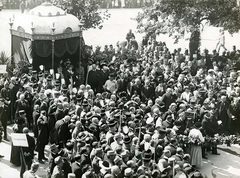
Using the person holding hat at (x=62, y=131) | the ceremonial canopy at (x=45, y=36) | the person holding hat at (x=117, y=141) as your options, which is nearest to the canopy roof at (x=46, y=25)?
the ceremonial canopy at (x=45, y=36)

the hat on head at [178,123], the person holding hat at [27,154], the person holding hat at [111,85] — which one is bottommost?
the person holding hat at [27,154]

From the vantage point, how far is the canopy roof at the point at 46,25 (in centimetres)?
1647

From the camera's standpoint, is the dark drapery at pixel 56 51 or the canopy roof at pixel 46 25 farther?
the dark drapery at pixel 56 51

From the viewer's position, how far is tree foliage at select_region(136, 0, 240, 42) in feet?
58.1

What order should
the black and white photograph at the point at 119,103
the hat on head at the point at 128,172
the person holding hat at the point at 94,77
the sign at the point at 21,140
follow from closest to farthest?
the hat on head at the point at 128,172 < the black and white photograph at the point at 119,103 < the sign at the point at 21,140 < the person holding hat at the point at 94,77

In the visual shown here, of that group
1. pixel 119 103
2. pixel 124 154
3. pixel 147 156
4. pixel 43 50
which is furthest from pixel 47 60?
pixel 147 156

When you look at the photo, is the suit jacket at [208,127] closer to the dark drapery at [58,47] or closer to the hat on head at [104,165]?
the hat on head at [104,165]

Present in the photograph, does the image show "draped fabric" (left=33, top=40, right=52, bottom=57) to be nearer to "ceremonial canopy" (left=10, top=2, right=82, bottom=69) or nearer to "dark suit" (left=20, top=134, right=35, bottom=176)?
"ceremonial canopy" (left=10, top=2, right=82, bottom=69)

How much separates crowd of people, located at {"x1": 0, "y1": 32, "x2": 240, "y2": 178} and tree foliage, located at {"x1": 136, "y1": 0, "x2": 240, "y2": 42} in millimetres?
2069

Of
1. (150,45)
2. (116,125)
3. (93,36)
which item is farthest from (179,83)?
(93,36)

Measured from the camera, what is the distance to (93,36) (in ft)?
96.8

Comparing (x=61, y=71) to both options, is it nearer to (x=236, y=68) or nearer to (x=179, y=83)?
(x=179, y=83)

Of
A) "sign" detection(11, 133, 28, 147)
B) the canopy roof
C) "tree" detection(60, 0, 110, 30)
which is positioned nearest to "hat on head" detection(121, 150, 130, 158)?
"sign" detection(11, 133, 28, 147)

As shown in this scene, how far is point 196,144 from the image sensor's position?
10.3 metres
